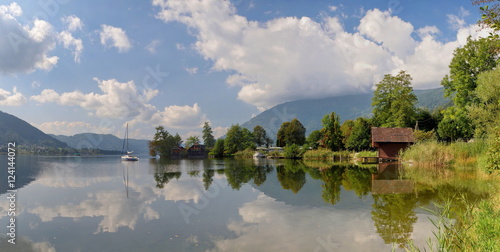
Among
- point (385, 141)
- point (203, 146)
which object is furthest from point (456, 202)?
point (203, 146)

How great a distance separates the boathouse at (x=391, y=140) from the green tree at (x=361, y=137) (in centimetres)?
920

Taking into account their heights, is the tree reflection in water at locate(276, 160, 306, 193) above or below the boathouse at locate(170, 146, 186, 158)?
below

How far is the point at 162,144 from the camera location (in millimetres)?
104312

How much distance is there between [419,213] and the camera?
1095 centimetres

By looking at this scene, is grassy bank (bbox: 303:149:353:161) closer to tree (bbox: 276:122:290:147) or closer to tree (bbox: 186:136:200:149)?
tree (bbox: 276:122:290:147)

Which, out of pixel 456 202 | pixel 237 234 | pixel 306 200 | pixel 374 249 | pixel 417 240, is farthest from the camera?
pixel 306 200

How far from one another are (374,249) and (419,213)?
4745 mm

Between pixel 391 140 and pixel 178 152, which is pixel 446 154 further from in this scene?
pixel 178 152

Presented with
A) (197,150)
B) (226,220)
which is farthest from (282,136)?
(226,220)

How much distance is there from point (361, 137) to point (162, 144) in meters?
71.8

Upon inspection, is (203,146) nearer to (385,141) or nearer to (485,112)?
(385,141)

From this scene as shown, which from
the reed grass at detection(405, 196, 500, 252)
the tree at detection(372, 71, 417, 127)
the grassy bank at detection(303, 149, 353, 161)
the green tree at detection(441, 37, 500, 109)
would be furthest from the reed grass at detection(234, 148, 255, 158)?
the reed grass at detection(405, 196, 500, 252)

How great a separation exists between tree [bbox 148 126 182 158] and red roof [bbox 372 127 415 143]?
77.7 metres

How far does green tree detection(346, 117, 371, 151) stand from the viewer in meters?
55.7
